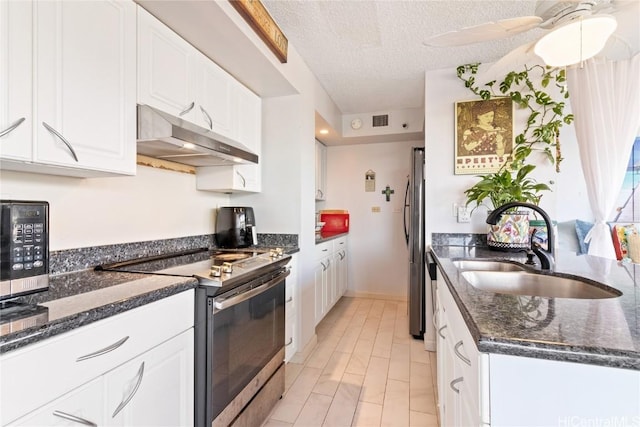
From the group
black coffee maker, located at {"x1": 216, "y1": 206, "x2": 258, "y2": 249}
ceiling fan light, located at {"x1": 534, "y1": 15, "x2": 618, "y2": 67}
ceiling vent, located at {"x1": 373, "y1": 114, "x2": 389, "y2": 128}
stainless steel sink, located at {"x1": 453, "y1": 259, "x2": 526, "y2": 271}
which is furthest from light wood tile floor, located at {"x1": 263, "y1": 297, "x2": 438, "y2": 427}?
ceiling vent, located at {"x1": 373, "y1": 114, "x2": 389, "y2": 128}

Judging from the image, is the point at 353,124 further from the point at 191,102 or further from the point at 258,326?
the point at 258,326

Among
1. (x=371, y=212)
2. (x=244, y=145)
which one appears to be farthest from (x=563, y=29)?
(x=371, y=212)

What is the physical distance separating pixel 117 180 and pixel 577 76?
9.81ft

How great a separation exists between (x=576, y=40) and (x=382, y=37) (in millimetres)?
1183

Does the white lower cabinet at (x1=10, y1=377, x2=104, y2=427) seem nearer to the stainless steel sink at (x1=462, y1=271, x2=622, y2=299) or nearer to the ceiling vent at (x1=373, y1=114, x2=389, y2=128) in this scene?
the stainless steel sink at (x1=462, y1=271, x2=622, y2=299)

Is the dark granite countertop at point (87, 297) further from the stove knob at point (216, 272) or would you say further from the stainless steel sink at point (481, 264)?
the stainless steel sink at point (481, 264)

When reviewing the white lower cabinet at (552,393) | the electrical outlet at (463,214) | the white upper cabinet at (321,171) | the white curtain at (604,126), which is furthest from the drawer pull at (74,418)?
the white upper cabinet at (321,171)

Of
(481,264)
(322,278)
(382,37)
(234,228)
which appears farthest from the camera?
(322,278)

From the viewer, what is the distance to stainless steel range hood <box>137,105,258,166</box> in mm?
1352

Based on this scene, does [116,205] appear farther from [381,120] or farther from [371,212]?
[371,212]

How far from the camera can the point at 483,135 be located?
7.97 ft

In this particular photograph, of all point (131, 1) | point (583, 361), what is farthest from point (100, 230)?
point (583, 361)

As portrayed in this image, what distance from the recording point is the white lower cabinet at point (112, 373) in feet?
2.31

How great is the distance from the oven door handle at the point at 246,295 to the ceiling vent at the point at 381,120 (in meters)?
2.52
